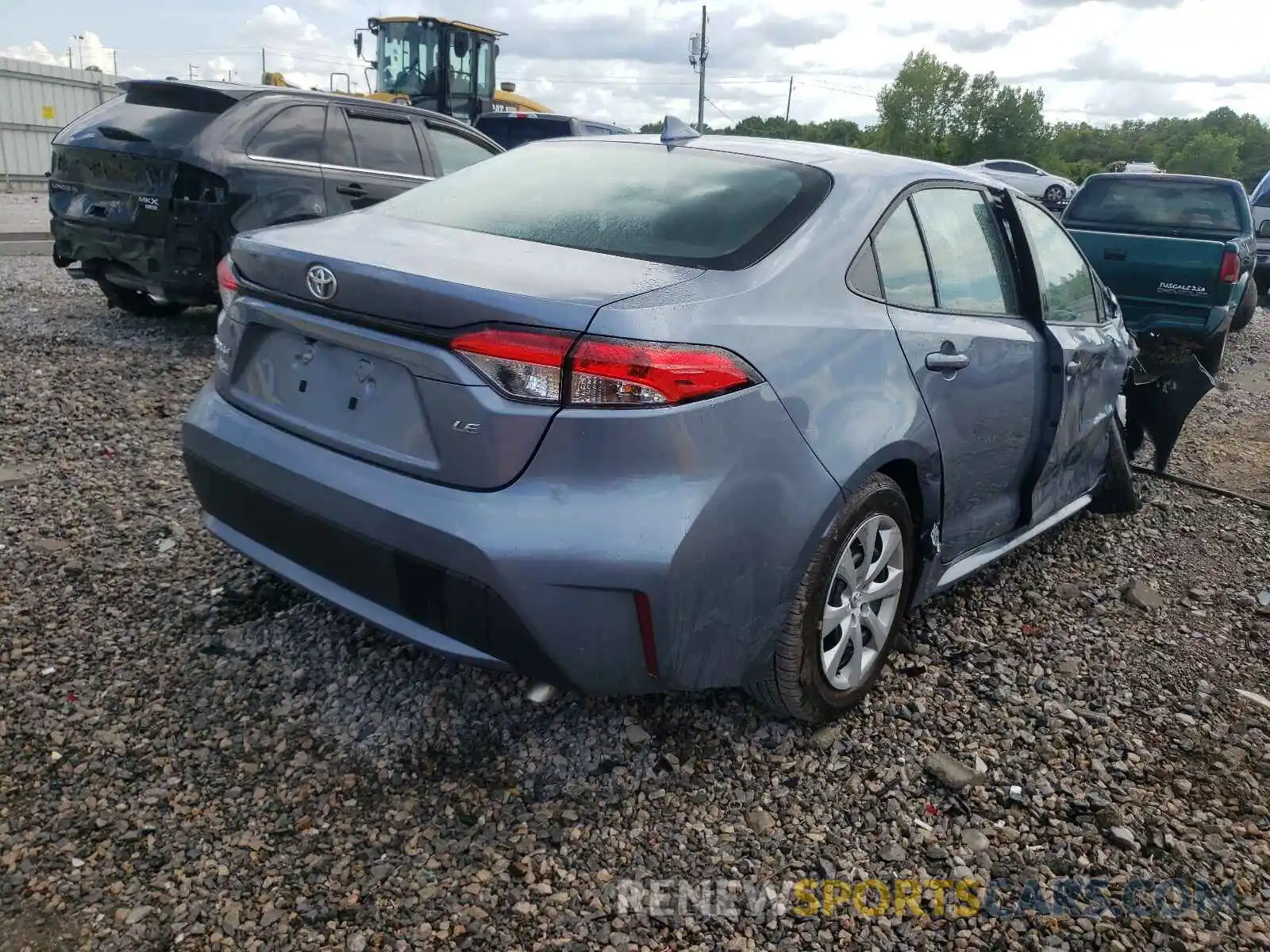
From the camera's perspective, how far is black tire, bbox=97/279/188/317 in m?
7.38

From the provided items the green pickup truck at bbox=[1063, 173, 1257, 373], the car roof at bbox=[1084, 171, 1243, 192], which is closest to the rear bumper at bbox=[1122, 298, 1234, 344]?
the green pickup truck at bbox=[1063, 173, 1257, 373]

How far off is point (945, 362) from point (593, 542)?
134 cm

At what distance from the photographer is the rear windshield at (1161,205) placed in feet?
31.2

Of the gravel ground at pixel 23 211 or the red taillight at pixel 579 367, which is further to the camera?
the gravel ground at pixel 23 211

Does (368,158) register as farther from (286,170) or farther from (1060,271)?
(1060,271)

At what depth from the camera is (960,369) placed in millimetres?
2992

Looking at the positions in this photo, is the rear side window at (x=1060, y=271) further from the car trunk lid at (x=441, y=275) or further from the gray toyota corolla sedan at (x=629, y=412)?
the car trunk lid at (x=441, y=275)

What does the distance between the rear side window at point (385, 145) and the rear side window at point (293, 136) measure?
29 cm

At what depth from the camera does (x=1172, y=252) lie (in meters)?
8.59

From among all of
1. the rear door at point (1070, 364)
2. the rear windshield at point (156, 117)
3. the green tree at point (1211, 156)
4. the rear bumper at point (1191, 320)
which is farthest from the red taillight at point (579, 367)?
the green tree at point (1211, 156)

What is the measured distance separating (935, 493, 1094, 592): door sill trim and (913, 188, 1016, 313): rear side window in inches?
32.3

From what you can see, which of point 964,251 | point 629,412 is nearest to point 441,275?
point 629,412

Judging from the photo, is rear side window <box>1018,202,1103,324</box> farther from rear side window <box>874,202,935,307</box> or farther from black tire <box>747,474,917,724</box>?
black tire <box>747,474,917,724</box>

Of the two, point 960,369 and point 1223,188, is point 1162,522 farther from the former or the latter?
point 1223,188
